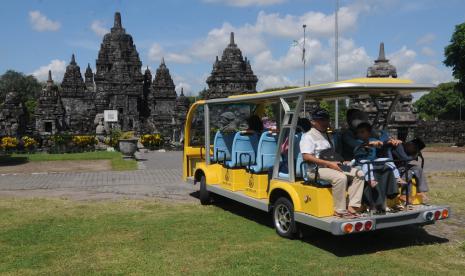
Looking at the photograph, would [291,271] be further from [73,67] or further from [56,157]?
[73,67]

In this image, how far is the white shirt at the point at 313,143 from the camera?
6012mm

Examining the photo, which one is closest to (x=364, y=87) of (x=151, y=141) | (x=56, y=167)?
(x=56, y=167)

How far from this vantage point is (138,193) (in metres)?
10.6

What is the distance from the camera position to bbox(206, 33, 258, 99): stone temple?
37000 millimetres

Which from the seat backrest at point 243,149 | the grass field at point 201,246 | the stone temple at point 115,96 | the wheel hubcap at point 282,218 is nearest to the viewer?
the grass field at point 201,246

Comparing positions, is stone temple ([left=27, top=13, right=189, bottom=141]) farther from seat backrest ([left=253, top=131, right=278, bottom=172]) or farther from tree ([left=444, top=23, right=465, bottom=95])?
seat backrest ([left=253, top=131, right=278, bottom=172])

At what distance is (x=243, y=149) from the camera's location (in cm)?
805

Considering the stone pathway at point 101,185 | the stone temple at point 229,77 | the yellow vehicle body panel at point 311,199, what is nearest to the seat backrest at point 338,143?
the yellow vehicle body panel at point 311,199

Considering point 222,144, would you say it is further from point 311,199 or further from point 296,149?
point 311,199

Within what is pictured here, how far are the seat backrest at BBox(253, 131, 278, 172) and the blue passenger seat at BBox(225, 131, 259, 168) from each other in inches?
33.4

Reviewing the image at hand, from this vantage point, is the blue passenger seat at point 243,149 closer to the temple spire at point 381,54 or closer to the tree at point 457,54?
the temple spire at point 381,54

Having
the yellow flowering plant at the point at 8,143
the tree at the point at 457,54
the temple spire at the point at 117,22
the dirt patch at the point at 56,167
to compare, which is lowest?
the dirt patch at the point at 56,167

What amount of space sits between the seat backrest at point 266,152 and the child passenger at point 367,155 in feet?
4.74

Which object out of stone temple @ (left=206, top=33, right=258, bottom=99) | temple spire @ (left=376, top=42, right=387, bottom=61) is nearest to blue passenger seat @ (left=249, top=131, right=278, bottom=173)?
temple spire @ (left=376, top=42, right=387, bottom=61)
